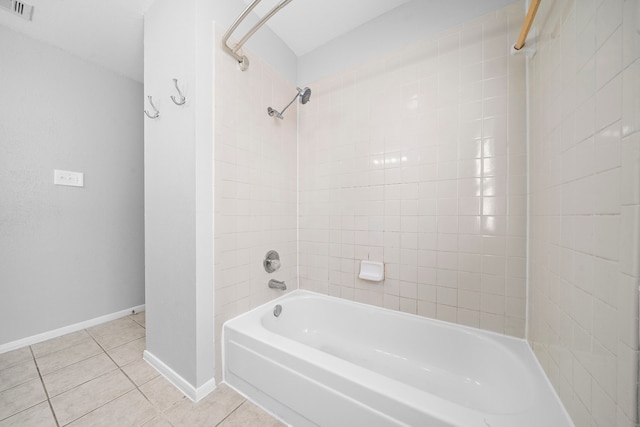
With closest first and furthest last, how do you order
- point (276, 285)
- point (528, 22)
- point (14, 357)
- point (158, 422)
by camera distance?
point (528, 22), point (158, 422), point (14, 357), point (276, 285)

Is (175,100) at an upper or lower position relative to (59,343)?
upper

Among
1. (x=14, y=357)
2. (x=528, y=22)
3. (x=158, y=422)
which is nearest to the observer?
(x=528, y=22)

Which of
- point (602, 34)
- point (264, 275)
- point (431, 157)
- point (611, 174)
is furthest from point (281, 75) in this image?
point (611, 174)

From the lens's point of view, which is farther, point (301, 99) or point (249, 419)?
point (301, 99)

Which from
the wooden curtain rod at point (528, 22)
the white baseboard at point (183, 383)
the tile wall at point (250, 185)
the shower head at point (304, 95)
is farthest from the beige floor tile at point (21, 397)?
the wooden curtain rod at point (528, 22)

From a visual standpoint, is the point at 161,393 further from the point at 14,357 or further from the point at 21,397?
the point at 14,357

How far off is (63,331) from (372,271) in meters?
2.50

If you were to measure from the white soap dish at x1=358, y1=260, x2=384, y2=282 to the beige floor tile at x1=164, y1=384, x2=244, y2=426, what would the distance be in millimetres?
984

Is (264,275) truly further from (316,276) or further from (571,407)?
(571,407)

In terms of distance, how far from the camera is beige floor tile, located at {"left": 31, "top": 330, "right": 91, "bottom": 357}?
4.88 ft

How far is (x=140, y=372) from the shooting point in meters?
1.29

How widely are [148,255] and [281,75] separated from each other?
1609mm

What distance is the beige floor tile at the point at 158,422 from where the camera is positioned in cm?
96

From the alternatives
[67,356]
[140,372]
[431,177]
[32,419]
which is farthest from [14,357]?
[431,177]
